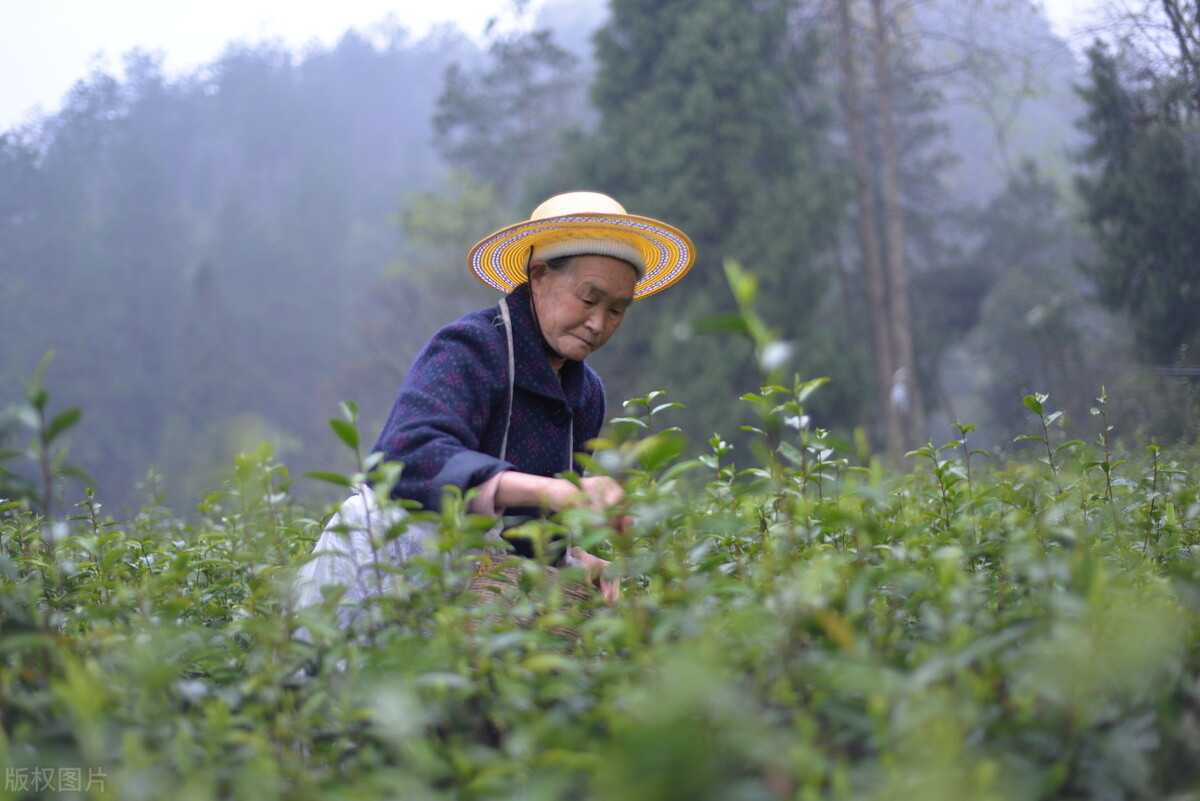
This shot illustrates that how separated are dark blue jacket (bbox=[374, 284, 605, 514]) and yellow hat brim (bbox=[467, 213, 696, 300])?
0.16m

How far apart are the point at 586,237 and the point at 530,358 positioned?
13.8 inches

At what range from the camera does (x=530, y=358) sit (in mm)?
2508

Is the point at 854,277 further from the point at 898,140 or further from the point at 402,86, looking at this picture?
the point at 402,86

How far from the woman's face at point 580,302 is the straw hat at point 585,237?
0.14 ft

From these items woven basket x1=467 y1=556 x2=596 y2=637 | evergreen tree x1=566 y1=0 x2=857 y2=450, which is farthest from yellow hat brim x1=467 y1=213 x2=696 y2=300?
evergreen tree x1=566 y1=0 x2=857 y2=450

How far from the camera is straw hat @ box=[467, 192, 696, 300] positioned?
2.49 m

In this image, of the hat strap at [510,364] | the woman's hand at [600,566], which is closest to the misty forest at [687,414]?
the woman's hand at [600,566]

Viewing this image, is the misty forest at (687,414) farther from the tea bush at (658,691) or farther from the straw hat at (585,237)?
the straw hat at (585,237)

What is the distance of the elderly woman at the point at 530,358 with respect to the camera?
2.09 m

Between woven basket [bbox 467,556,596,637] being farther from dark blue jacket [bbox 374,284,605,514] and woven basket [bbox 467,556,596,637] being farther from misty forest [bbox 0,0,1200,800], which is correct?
dark blue jacket [bbox 374,284,605,514]

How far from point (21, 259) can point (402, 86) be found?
33.8 m

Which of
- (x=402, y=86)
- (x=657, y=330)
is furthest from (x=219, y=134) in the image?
(x=657, y=330)

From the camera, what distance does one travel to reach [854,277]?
21.5 meters

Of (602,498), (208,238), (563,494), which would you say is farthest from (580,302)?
(208,238)
